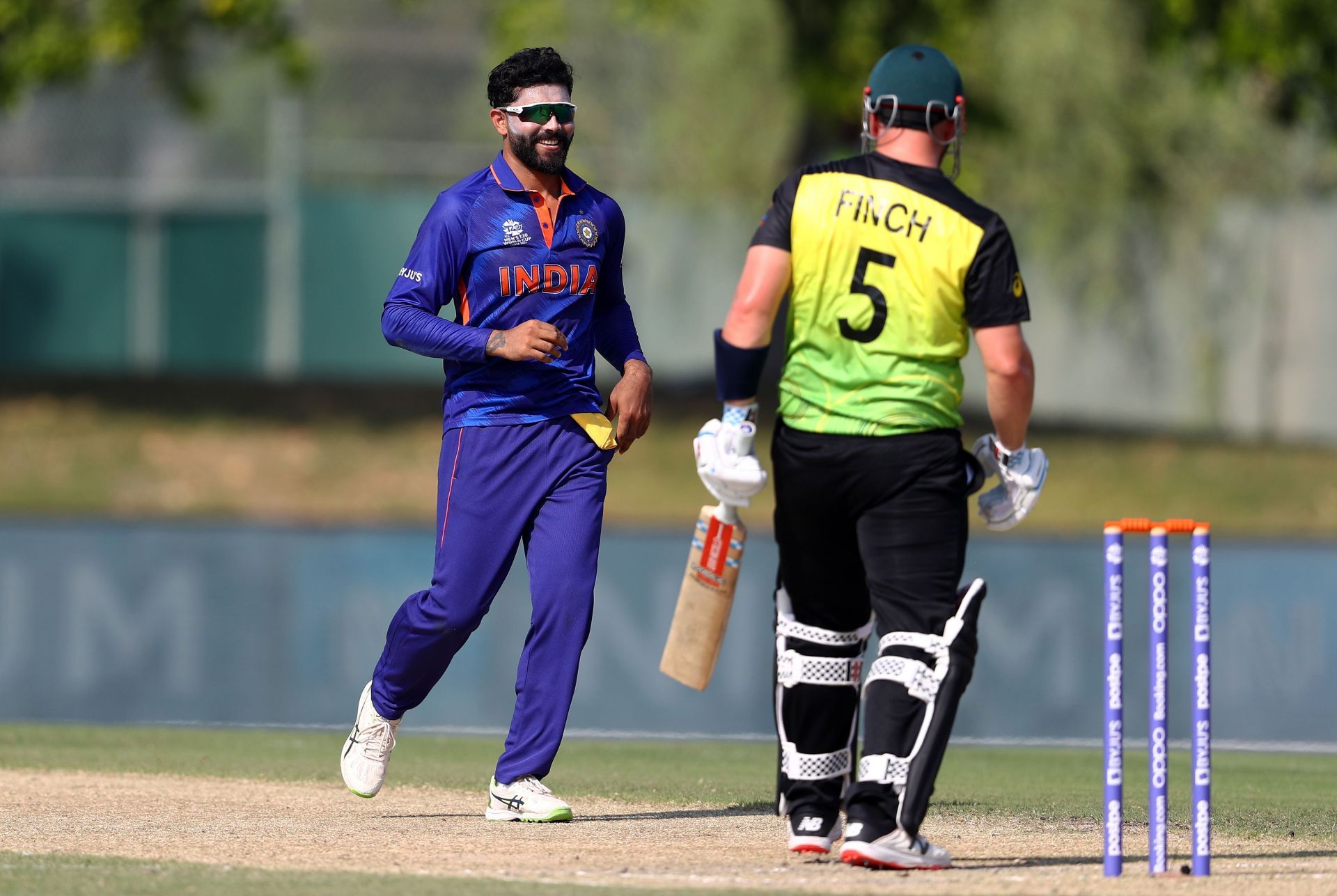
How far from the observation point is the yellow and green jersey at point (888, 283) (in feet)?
16.2

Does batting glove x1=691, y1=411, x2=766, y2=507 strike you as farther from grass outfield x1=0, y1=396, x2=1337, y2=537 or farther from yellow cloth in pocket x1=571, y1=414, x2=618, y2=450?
grass outfield x1=0, y1=396, x2=1337, y2=537

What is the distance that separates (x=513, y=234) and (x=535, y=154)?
242 millimetres

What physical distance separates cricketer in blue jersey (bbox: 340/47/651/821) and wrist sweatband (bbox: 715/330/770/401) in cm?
85

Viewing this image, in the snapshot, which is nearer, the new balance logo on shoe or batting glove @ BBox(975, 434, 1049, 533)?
batting glove @ BBox(975, 434, 1049, 533)

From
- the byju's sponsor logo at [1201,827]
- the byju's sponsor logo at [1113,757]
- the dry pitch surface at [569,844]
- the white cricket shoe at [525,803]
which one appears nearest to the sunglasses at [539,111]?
the white cricket shoe at [525,803]

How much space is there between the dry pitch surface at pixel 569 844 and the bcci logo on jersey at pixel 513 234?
1.65 meters

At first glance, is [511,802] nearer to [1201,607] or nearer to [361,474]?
[1201,607]

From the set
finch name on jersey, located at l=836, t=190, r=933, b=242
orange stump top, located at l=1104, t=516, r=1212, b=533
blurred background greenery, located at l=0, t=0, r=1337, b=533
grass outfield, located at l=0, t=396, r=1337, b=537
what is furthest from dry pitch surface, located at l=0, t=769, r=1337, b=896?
blurred background greenery, located at l=0, t=0, r=1337, b=533

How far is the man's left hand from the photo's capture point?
6027mm

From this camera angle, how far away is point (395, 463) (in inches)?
757

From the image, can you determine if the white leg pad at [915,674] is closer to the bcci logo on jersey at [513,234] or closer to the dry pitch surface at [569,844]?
the dry pitch surface at [569,844]

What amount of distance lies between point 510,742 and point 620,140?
805 inches

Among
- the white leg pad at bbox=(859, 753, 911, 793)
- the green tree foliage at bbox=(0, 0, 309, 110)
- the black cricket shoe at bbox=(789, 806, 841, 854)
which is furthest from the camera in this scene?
the green tree foliage at bbox=(0, 0, 309, 110)

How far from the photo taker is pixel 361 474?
1906cm
